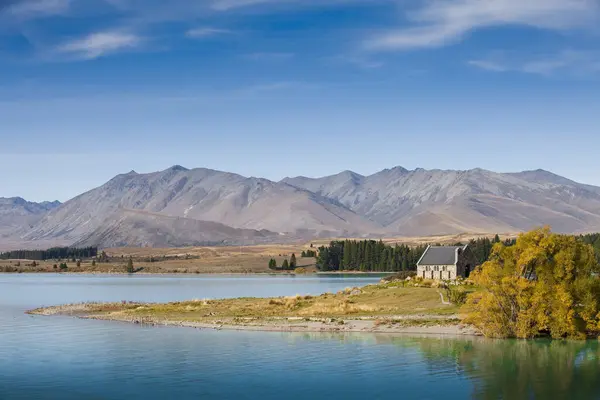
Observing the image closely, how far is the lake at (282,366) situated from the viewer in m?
51.4

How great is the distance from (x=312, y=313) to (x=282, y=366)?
35018mm

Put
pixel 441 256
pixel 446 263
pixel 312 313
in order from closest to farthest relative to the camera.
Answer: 1. pixel 312 313
2. pixel 446 263
3. pixel 441 256

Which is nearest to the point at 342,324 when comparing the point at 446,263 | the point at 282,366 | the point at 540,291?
the point at 540,291

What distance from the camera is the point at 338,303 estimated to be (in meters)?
100

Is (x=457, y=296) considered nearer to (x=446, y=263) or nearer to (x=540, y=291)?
(x=540, y=291)

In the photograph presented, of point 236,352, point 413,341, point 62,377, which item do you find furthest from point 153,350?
point 413,341

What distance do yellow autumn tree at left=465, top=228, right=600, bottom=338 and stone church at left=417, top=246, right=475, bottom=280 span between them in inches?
2122

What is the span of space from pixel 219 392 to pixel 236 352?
1570 cm

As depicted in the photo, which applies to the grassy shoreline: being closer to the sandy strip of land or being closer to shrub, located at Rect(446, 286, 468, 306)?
the sandy strip of land

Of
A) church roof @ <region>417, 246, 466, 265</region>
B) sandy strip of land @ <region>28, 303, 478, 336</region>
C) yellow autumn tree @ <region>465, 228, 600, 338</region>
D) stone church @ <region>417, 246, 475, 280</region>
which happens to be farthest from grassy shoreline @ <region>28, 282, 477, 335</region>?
church roof @ <region>417, 246, 466, 265</region>

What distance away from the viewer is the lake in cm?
5141

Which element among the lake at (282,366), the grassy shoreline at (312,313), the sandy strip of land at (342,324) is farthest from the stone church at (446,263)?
the lake at (282,366)

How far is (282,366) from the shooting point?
59.9 m

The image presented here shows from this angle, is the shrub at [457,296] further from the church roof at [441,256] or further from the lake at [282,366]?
the church roof at [441,256]
